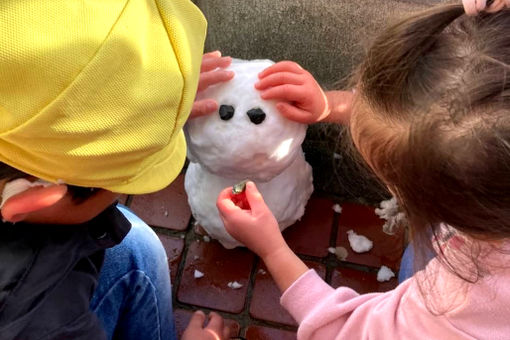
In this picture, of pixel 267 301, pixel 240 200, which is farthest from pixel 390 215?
pixel 240 200

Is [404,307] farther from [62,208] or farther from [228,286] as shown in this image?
[228,286]

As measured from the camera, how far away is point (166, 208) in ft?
4.87

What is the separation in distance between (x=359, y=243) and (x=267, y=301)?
0.26 m

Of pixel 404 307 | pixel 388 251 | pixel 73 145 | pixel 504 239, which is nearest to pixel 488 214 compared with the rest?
pixel 504 239

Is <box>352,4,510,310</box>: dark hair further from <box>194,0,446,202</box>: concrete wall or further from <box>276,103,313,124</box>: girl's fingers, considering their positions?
<box>194,0,446,202</box>: concrete wall

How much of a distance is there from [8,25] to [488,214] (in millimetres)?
555

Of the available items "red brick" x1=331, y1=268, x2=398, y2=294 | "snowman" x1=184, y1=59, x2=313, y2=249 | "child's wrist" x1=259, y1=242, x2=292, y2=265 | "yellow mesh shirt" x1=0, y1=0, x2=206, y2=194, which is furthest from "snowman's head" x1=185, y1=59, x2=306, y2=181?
"red brick" x1=331, y1=268, x2=398, y2=294

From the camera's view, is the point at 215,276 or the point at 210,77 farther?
the point at 215,276

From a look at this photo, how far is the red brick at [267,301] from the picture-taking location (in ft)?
4.40

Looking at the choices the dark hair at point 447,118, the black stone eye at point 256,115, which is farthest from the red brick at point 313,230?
the dark hair at point 447,118

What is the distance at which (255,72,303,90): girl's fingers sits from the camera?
107cm

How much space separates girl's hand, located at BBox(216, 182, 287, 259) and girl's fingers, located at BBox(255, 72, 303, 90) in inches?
7.0

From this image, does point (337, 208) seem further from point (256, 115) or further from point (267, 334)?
point (256, 115)

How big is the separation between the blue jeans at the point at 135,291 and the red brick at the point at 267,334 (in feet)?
0.73
